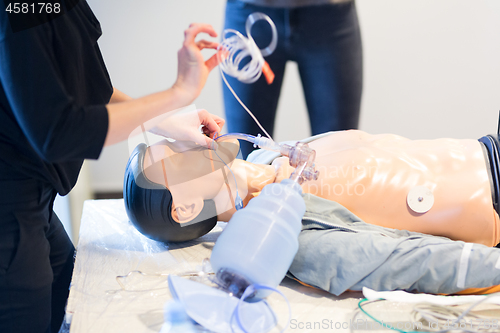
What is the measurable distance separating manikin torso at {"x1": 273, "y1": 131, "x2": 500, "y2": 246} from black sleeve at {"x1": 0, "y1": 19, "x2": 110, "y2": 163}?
27.5 inches

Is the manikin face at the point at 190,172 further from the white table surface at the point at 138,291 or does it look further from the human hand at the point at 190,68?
the human hand at the point at 190,68

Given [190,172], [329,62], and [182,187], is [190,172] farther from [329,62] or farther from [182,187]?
[329,62]

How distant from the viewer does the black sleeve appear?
0.59 metres

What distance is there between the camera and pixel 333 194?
1160mm

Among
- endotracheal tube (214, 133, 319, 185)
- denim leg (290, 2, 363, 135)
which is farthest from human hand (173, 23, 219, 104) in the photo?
denim leg (290, 2, 363, 135)

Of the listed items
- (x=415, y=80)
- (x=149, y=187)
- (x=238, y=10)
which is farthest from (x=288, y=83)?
(x=149, y=187)

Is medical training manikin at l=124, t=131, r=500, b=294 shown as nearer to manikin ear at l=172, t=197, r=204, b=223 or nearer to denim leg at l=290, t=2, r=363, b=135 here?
manikin ear at l=172, t=197, r=204, b=223

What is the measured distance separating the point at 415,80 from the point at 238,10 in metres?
0.82

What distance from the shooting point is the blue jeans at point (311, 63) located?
147 cm

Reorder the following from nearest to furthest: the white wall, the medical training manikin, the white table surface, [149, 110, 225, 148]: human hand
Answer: the white table surface → the medical training manikin → [149, 110, 225, 148]: human hand → the white wall

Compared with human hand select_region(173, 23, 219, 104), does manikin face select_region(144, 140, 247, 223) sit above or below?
below

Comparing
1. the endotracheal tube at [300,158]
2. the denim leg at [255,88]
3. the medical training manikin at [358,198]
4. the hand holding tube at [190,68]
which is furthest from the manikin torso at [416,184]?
the hand holding tube at [190,68]

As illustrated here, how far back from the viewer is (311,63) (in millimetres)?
1549

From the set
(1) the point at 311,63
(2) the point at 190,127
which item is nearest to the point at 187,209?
(2) the point at 190,127
